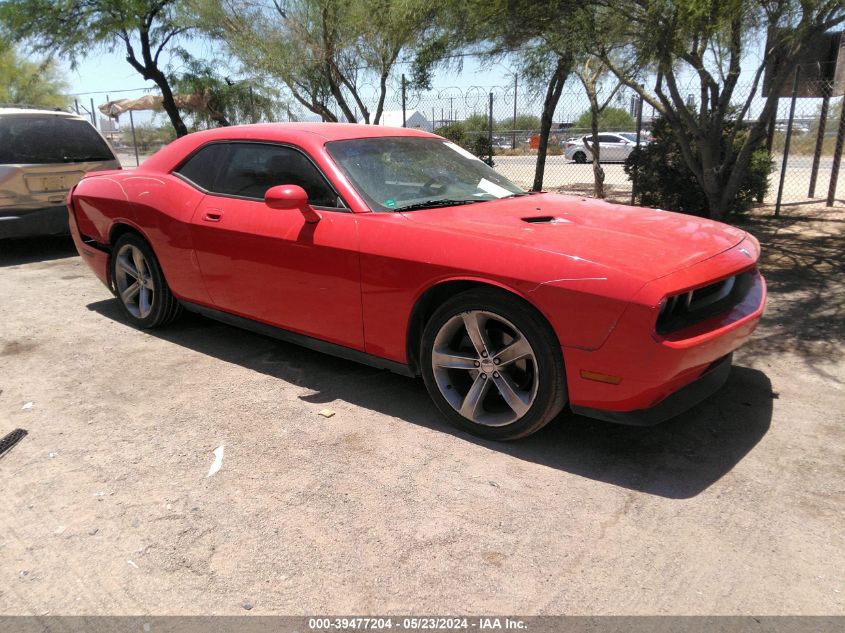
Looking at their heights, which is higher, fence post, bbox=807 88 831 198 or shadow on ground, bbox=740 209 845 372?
fence post, bbox=807 88 831 198

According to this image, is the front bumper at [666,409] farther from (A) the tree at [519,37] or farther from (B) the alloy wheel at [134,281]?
(A) the tree at [519,37]

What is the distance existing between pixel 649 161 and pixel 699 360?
7.98m

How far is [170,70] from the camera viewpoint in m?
16.8

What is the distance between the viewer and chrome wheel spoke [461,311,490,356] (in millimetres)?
3330

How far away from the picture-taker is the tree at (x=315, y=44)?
1275 centimetres

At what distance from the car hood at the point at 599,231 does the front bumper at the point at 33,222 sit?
5929 mm

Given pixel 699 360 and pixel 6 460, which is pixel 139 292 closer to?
pixel 6 460

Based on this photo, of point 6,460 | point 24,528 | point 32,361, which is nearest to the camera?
point 24,528

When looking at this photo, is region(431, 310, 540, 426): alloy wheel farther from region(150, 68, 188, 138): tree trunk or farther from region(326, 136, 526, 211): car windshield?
region(150, 68, 188, 138): tree trunk

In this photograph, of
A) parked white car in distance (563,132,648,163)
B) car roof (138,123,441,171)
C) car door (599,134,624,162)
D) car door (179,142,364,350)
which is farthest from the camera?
car door (599,134,624,162)

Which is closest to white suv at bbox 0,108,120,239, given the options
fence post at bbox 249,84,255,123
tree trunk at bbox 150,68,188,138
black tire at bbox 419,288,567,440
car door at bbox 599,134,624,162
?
black tire at bbox 419,288,567,440

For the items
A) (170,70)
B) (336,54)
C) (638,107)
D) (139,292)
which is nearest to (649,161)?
(638,107)

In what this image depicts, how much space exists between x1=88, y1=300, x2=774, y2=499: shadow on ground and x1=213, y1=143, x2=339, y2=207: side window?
116 cm

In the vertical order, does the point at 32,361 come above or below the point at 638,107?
below
